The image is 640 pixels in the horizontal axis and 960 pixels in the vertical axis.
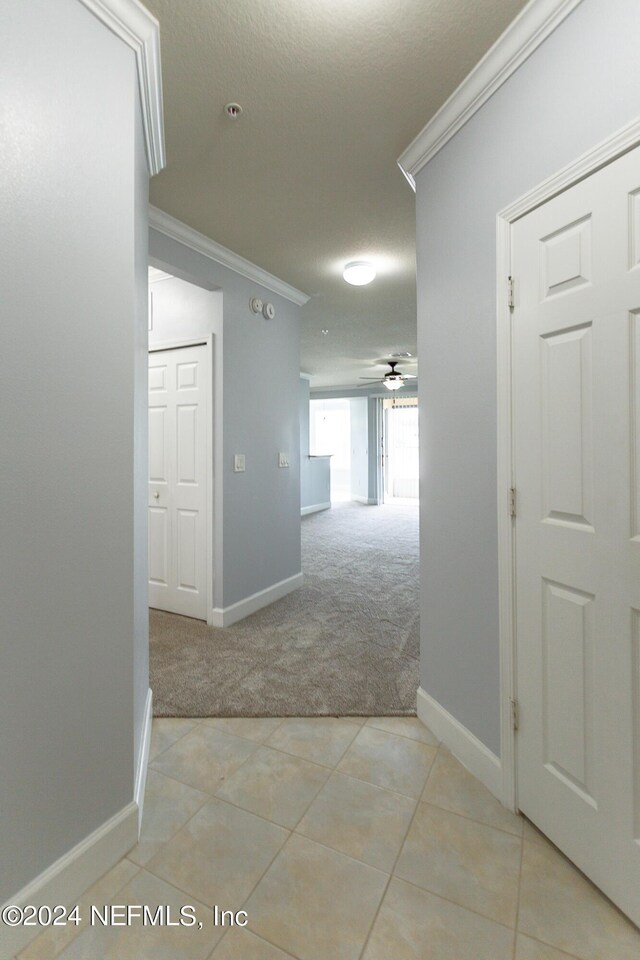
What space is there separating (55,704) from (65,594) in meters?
0.30

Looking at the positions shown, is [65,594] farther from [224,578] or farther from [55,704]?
[224,578]

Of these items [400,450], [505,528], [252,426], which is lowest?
[505,528]

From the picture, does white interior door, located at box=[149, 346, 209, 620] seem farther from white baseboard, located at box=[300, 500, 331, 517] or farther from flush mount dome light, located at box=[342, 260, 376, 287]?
white baseboard, located at box=[300, 500, 331, 517]

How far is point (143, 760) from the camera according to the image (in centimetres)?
177

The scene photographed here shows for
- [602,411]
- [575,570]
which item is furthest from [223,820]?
[602,411]

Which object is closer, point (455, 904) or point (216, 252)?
point (455, 904)

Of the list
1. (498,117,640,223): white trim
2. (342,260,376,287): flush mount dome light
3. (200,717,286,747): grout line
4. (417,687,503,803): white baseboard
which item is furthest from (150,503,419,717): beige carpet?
(342,260,376,287): flush mount dome light

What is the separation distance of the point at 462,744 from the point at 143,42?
9.08 feet

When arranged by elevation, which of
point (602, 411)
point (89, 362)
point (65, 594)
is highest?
point (89, 362)

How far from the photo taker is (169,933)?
122cm

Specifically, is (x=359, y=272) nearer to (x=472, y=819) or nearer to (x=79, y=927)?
(x=472, y=819)

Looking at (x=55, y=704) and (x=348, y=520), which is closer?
(x=55, y=704)

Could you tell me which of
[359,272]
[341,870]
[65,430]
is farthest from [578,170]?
[359,272]

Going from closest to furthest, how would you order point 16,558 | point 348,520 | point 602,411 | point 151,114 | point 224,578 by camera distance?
1. point 16,558
2. point 602,411
3. point 151,114
4. point 224,578
5. point 348,520
